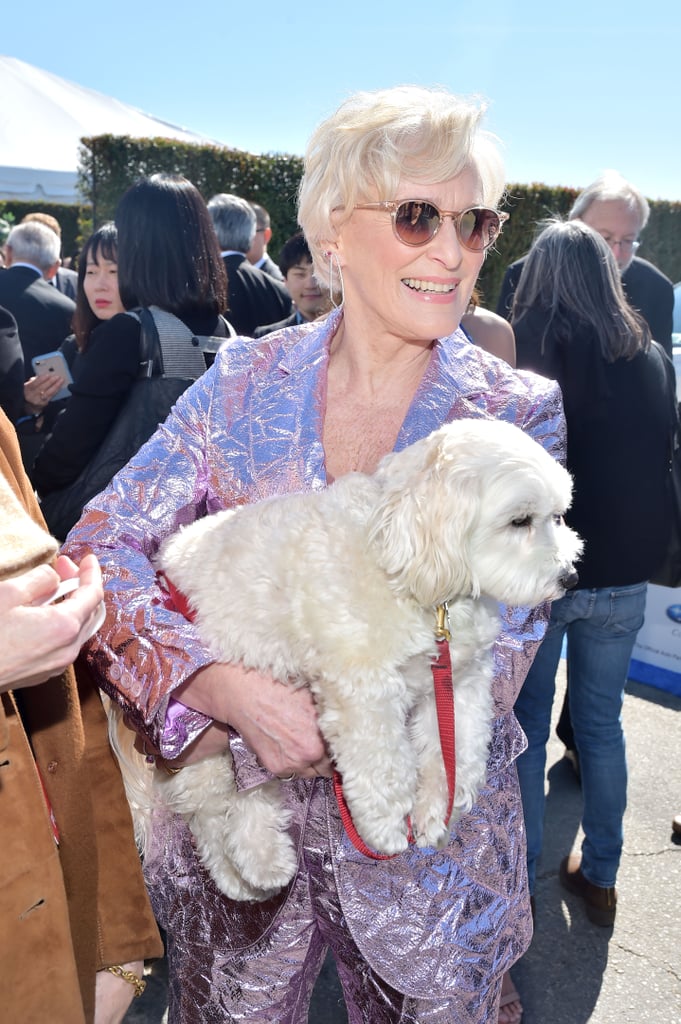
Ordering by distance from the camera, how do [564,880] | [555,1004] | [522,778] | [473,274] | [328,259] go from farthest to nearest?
[564,880], [522,778], [555,1004], [328,259], [473,274]

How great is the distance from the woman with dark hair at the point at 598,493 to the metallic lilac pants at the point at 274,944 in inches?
70.5

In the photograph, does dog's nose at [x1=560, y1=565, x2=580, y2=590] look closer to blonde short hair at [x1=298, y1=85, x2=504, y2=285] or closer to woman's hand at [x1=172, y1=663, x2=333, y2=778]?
woman's hand at [x1=172, y1=663, x2=333, y2=778]

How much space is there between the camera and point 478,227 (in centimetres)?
175

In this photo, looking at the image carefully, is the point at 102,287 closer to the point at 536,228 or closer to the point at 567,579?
the point at 567,579

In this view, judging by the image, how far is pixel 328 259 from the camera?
6.52 feet

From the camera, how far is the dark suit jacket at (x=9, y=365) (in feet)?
13.2

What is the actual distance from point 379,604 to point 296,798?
1.54 feet

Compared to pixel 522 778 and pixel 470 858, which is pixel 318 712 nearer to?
pixel 470 858

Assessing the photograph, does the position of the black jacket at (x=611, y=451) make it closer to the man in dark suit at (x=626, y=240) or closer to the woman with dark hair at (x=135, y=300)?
the woman with dark hair at (x=135, y=300)

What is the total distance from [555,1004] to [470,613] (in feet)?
7.06

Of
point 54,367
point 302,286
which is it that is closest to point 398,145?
point 54,367

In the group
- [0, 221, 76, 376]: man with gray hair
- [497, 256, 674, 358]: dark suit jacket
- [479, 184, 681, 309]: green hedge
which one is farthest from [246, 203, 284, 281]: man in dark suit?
[479, 184, 681, 309]: green hedge

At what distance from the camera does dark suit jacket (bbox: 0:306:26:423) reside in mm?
4012

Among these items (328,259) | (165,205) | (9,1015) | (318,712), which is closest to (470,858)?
(318,712)
